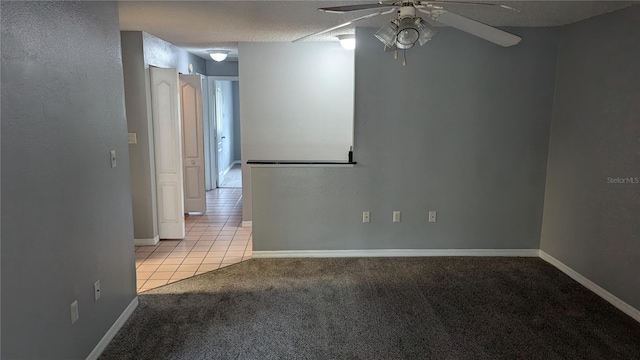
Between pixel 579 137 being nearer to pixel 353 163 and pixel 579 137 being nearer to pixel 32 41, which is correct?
pixel 353 163

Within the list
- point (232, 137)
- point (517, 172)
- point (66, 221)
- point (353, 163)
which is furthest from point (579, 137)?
point (232, 137)

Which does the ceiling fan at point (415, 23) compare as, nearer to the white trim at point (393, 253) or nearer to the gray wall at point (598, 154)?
the gray wall at point (598, 154)

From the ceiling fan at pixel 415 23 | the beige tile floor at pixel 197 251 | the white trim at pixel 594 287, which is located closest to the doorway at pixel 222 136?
the beige tile floor at pixel 197 251

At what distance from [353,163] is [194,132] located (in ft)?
8.78

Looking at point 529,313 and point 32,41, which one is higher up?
point 32,41

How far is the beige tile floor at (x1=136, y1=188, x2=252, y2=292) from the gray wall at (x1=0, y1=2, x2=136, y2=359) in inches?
38.9

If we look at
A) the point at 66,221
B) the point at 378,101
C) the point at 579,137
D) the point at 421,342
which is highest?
the point at 378,101

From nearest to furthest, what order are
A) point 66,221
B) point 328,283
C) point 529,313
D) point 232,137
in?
point 66,221
point 529,313
point 328,283
point 232,137

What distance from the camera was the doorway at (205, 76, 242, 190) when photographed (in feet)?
25.2

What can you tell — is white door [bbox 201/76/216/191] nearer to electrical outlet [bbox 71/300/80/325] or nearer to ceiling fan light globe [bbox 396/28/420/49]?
electrical outlet [bbox 71/300/80/325]

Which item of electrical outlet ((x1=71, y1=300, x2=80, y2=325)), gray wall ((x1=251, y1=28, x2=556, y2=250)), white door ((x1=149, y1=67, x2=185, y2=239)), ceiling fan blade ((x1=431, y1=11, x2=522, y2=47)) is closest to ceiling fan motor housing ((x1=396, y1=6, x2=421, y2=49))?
ceiling fan blade ((x1=431, y1=11, x2=522, y2=47))

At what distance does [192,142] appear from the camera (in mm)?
5953

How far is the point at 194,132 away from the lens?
5941 millimetres

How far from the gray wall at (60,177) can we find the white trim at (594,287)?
11.8ft
